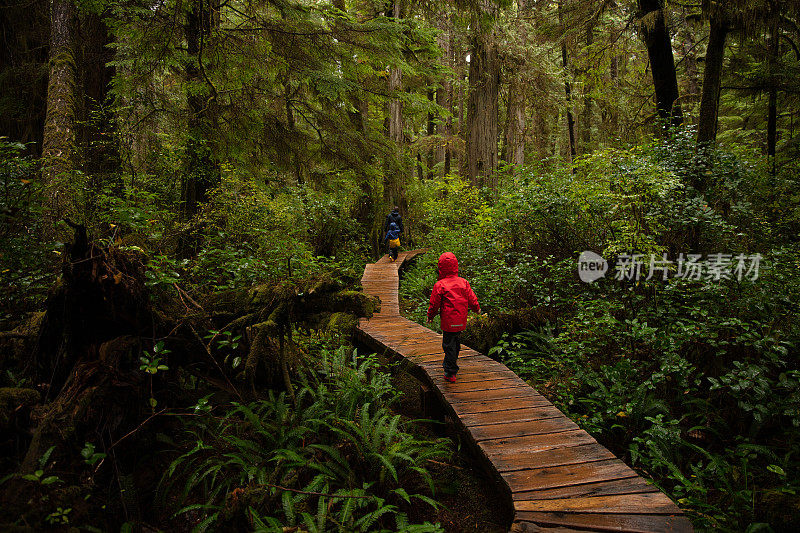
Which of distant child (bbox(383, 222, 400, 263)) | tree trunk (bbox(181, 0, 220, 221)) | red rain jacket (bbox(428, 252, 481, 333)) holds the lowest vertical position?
red rain jacket (bbox(428, 252, 481, 333))

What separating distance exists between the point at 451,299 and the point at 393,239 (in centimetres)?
898

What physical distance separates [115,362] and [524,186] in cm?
850

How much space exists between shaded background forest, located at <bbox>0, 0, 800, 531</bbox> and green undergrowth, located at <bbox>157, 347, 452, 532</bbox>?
3cm

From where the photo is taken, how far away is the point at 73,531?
2.22 metres

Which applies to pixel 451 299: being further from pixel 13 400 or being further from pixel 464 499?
pixel 13 400

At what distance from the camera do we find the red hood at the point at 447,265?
4824 millimetres

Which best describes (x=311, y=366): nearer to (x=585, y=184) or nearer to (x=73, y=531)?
(x=73, y=531)

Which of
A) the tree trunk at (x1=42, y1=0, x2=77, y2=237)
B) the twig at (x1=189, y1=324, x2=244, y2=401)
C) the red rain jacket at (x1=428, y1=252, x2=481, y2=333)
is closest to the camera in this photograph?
the twig at (x1=189, y1=324, x2=244, y2=401)

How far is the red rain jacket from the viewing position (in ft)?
15.4

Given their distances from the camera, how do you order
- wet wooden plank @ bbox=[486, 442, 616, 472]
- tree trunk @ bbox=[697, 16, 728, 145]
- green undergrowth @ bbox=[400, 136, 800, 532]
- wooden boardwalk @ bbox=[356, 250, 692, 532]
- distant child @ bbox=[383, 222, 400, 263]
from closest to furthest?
wooden boardwalk @ bbox=[356, 250, 692, 532], wet wooden plank @ bbox=[486, 442, 616, 472], green undergrowth @ bbox=[400, 136, 800, 532], tree trunk @ bbox=[697, 16, 728, 145], distant child @ bbox=[383, 222, 400, 263]

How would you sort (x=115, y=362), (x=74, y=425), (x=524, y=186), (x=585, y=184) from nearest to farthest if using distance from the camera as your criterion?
(x=74, y=425)
(x=115, y=362)
(x=585, y=184)
(x=524, y=186)

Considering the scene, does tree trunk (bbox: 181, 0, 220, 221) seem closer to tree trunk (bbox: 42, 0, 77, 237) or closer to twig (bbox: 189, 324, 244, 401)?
tree trunk (bbox: 42, 0, 77, 237)

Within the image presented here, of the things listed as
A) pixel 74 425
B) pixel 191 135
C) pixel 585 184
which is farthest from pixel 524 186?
pixel 74 425

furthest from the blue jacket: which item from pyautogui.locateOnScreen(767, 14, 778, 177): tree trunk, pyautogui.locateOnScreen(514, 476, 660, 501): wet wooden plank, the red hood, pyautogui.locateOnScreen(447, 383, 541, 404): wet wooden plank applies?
pyautogui.locateOnScreen(514, 476, 660, 501): wet wooden plank
